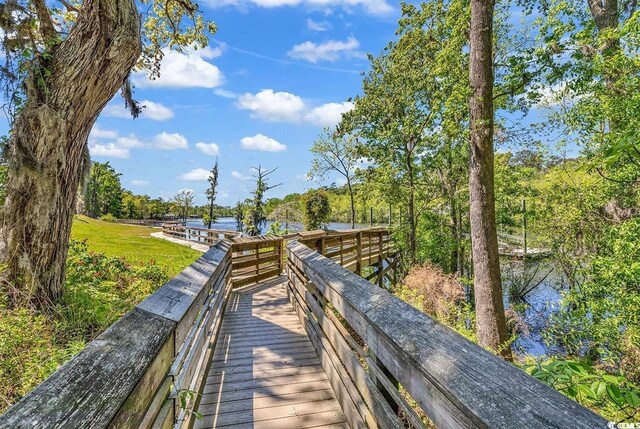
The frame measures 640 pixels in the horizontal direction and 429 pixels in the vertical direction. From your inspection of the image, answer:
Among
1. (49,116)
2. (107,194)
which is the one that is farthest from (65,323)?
(107,194)

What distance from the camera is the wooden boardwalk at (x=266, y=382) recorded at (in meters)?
2.31

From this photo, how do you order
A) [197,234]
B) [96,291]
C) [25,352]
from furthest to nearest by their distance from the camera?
[197,234], [96,291], [25,352]

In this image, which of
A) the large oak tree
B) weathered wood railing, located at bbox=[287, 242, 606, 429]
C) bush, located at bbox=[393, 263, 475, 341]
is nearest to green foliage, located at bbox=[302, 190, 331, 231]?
bush, located at bbox=[393, 263, 475, 341]

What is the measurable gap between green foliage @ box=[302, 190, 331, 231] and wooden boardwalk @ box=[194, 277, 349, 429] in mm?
15666

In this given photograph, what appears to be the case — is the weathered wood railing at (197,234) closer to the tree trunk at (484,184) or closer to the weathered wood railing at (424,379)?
the tree trunk at (484,184)

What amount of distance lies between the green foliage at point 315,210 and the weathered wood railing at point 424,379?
1790cm

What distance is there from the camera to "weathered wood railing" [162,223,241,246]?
1745 cm

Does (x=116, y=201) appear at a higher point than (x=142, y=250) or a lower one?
higher

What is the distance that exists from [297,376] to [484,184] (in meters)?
4.38

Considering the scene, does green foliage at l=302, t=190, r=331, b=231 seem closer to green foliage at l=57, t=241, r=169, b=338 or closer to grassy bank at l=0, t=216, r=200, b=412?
green foliage at l=57, t=241, r=169, b=338

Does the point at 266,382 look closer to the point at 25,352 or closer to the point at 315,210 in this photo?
the point at 25,352

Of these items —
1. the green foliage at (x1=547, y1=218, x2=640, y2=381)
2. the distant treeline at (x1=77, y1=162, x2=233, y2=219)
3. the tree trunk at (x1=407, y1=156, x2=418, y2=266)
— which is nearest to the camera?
the green foliage at (x1=547, y1=218, x2=640, y2=381)

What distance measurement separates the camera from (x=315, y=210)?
67.2 ft

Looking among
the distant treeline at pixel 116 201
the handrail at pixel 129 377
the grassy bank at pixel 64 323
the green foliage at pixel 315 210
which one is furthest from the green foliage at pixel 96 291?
the distant treeline at pixel 116 201
